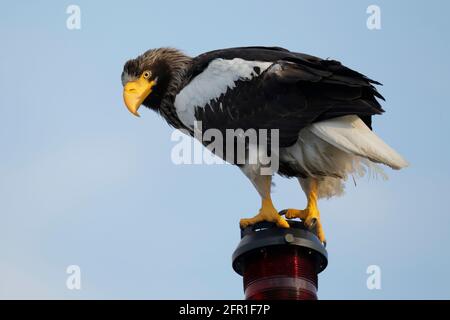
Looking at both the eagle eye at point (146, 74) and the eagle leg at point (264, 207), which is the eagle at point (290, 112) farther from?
the eagle eye at point (146, 74)

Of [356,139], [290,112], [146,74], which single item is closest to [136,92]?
[146,74]

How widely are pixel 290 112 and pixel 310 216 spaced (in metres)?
1.04

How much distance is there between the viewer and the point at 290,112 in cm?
859

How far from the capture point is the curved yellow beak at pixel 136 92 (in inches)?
361

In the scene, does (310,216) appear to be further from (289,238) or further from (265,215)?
(289,238)

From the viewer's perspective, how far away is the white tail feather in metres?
8.04

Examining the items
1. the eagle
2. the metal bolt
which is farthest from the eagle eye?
the metal bolt

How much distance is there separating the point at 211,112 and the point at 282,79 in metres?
0.80

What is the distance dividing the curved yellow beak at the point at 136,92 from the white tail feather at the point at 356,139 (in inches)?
72.1

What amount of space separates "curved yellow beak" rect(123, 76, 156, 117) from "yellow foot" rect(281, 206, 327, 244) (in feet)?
5.84

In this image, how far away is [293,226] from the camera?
725 cm
